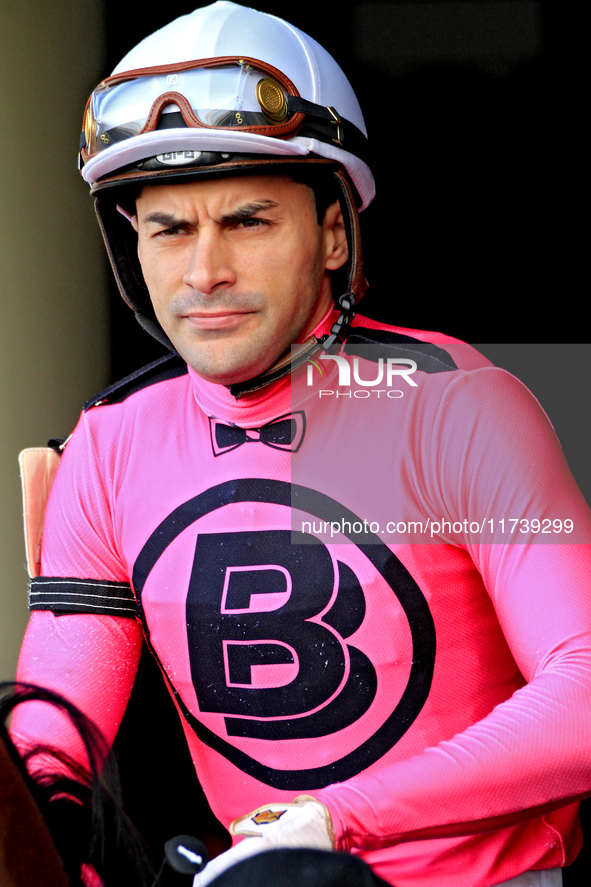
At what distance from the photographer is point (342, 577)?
4.30ft

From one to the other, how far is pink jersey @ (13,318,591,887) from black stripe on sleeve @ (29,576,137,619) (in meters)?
0.02

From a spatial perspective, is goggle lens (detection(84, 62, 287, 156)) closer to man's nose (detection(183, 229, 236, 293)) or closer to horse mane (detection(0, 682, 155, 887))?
man's nose (detection(183, 229, 236, 293))

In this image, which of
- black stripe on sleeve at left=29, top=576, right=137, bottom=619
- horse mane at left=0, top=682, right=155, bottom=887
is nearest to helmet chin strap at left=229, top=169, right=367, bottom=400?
black stripe on sleeve at left=29, top=576, right=137, bottom=619

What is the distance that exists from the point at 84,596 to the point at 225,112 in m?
0.76

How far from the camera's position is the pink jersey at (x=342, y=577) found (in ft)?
4.08

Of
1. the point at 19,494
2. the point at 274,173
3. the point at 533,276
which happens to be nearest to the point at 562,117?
the point at 533,276

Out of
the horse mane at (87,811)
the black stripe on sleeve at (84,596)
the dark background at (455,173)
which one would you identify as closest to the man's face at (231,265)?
the black stripe on sleeve at (84,596)

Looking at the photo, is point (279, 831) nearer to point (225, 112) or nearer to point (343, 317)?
point (343, 317)

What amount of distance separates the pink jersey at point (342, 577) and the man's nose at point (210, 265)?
0.65ft

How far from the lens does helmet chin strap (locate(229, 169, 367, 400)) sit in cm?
138

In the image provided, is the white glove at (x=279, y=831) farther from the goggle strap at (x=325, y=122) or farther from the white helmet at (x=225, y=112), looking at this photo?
the goggle strap at (x=325, y=122)

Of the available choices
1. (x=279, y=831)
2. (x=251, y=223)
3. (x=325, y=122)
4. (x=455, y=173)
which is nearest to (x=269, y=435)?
(x=251, y=223)

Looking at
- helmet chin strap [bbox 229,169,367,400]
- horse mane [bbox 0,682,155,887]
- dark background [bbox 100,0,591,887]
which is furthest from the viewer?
dark background [bbox 100,0,591,887]

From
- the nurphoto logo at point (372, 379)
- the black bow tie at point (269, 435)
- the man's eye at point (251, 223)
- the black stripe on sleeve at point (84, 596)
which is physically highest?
the man's eye at point (251, 223)
